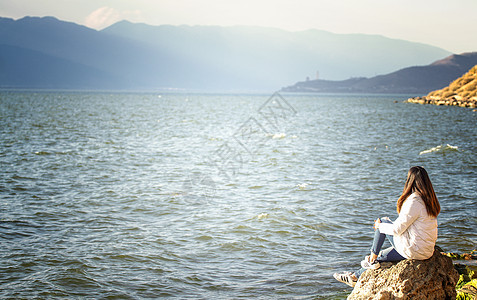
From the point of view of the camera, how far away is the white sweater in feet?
20.5

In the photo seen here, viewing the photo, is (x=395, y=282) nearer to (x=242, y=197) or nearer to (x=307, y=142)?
(x=242, y=197)

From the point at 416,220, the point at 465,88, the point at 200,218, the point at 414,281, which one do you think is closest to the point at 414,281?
the point at 414,281

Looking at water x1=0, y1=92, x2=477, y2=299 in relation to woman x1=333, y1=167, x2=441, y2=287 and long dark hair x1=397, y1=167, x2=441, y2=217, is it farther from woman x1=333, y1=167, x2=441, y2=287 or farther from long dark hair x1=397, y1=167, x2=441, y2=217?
long dark hair x1=397, y1=167, x2=441, y2=217

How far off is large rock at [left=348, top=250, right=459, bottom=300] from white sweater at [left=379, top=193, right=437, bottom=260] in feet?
0.57

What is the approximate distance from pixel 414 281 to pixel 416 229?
751 mm

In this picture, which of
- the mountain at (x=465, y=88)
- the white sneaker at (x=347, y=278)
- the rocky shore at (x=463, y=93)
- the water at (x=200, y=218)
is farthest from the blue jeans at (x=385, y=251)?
the mountain at (x=465, y=88)

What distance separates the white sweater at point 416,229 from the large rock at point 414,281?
0.17 meters

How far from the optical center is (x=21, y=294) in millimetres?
8250

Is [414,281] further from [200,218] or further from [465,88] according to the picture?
[465,88]

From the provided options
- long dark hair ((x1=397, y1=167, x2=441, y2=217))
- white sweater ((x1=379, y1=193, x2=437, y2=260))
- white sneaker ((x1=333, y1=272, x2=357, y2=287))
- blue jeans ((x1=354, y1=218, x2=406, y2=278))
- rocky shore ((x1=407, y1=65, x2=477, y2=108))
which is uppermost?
rocky shore ((x1=407, y1=65, x2=477, y2=108))

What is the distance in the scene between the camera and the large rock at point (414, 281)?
6.21 m

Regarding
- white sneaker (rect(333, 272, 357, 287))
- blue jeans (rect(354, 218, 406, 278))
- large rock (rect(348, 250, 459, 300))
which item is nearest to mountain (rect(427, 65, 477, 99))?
white sneaker (rect(333, 272, 357, 287))

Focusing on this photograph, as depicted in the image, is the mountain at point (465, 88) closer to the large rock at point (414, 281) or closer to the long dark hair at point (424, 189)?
the large rock at point (414, 281)

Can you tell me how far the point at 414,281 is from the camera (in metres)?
6.24
